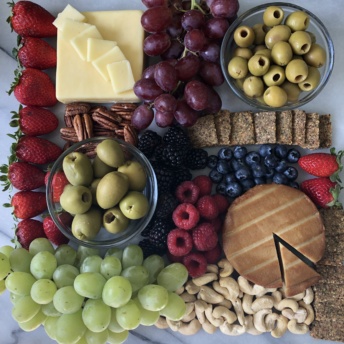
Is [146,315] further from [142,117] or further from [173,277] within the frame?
[142,117]

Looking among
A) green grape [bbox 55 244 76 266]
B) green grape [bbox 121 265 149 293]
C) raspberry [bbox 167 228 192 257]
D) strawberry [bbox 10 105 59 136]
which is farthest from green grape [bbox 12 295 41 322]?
strawberry [bbox 10 105 59 136]

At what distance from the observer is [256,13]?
134cm

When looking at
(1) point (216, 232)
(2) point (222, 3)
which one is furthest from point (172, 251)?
(2) point (222, 3)

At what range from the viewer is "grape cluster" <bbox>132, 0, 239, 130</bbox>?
1.25m

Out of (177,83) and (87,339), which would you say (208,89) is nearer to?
(177,83)

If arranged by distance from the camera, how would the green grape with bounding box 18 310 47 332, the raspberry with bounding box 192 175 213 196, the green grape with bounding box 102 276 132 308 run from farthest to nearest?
the raspberry with bounding box 192 175 213 196 < the green grape with bounding box 18 310 47 332 < the green grape with bounding box 102 276 132 308

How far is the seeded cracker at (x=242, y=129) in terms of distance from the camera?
4.49ft

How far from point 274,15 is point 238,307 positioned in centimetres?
84

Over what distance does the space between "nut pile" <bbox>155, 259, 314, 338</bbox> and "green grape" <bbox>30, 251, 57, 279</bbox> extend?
0.38 meters

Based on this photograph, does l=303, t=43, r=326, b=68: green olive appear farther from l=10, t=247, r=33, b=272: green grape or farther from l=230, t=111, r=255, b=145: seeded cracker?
l=10, t=247, r=33, b=272: green grape

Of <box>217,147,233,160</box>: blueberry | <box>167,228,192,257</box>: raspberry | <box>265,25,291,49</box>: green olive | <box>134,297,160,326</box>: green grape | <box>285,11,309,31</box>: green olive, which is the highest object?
<box>285,11,309,31</box>: green olive

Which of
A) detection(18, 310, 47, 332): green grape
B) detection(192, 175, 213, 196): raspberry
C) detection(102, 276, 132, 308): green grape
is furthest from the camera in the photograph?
detection(192, 175, 213, 196): raspberry

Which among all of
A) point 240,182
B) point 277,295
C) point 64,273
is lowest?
point 277,295

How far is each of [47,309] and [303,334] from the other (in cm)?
75
